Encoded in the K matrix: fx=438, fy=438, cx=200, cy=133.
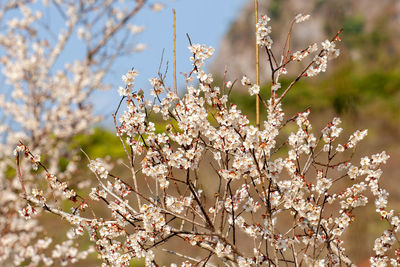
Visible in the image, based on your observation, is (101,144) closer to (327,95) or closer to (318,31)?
(327,95)

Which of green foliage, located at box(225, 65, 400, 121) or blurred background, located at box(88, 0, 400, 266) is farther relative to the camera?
green foliage, located at box(225, 65, 400, 121)

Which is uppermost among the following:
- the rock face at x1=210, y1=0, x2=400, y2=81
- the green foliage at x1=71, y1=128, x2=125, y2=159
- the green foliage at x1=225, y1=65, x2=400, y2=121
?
the rock face at x1=210, y1=0, x2=400, y2=81

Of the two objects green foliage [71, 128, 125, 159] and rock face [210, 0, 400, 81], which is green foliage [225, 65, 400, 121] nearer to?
rock face [210, 0, 400, 81]

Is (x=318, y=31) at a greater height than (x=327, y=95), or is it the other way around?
(x=318, y=31)

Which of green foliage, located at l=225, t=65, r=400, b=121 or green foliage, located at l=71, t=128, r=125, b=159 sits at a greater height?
green foliage, located at l=225, t=65, r=400, b=121

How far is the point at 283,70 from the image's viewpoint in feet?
8.24

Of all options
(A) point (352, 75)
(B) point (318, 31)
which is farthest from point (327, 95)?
(B) point (318, 31)

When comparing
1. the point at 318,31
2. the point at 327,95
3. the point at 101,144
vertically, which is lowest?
the point at 101,144

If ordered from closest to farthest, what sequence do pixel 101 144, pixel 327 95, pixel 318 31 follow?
pixel 327 95 < pixel 101 144 < pixel 318 31

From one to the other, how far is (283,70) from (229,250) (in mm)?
1051

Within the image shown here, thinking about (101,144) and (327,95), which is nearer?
(327,95)

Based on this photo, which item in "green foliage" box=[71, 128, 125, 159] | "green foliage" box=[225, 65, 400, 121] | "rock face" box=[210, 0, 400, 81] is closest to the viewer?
"green foliage" box=[71, 128, 125, 159]

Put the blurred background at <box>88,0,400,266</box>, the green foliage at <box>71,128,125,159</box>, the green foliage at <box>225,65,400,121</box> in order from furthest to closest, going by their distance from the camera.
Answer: the green foliage at <box>225,65,400,121</box>, the green foliage at <box>71,128,125,159</box>, the blurred background at <box>88,0,400,266</box>

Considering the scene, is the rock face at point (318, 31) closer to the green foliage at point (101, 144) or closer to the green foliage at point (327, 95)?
the green foliage at point (327, 95)
